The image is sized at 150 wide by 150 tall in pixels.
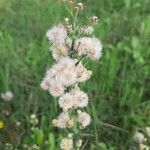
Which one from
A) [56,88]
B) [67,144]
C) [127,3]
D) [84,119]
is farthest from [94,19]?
[127,3]

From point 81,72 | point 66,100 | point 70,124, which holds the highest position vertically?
point 81,72

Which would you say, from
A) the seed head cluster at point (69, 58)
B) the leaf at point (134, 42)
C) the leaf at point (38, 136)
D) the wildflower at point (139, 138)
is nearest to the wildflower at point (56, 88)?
the seed head cluster at point (69, 58)

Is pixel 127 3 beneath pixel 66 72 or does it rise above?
above

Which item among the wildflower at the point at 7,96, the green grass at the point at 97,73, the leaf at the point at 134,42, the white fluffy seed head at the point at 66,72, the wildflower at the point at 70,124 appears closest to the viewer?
the white fluffy seed head at the point at 66,72

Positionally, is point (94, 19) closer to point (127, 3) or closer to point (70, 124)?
point (70, 124)

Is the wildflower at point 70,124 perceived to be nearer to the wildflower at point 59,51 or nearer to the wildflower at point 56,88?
the wildflower at point 56,88

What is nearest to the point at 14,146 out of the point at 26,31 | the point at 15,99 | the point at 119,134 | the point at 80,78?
the point at 15,99
